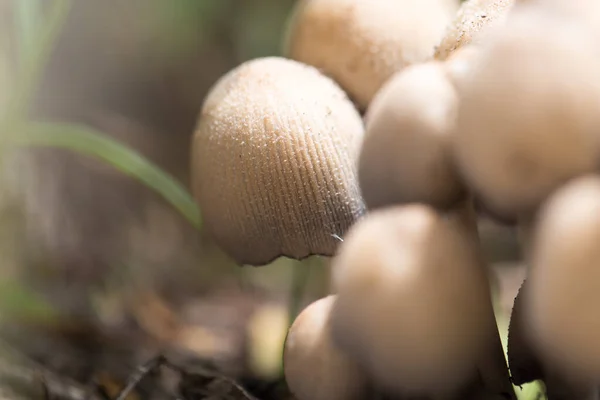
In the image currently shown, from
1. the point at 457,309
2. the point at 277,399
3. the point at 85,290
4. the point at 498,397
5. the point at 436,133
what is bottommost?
the point at 85,290

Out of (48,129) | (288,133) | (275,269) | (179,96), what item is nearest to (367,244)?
(288,133)

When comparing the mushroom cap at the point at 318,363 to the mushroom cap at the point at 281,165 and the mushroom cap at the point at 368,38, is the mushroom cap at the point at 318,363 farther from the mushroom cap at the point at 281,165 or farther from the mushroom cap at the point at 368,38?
the mushroom cap at the point at 368,38

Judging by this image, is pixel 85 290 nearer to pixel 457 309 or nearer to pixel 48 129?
pixel 48 129

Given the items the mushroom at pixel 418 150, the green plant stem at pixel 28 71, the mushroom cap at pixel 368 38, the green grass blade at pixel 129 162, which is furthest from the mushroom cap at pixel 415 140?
the green plant stem at pixel 28 71

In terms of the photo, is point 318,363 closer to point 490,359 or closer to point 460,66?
point 490,359

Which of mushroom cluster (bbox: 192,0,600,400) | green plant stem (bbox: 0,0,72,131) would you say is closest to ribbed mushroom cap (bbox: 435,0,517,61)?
mushroom cluster (bbox: 192,0,600,400)

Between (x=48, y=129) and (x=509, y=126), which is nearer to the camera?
(x=509, y=126)

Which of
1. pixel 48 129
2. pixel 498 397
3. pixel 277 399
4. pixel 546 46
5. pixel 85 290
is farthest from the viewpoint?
pixel 85 290
